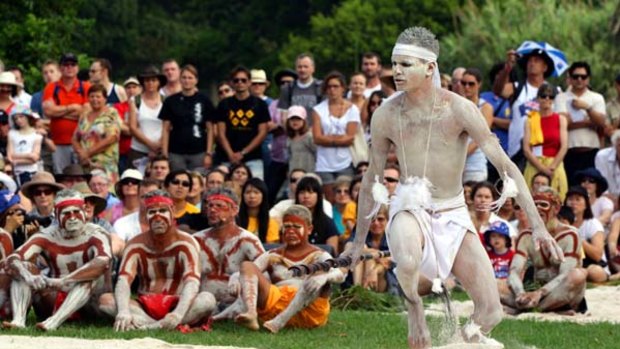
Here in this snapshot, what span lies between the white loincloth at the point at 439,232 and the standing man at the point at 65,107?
8144 mm

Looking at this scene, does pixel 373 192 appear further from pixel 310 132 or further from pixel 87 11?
pixel 87 11

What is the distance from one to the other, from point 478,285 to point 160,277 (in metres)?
3.97

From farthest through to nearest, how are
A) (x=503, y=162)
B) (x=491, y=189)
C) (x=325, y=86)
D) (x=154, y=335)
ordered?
(x=325, y=86) → (x=491, y=189) → (x=154, y=335) → (x=503, y=162)

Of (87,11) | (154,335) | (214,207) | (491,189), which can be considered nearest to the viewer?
(154,335)

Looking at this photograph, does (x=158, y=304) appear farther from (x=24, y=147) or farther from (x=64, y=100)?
(x=64, y=100)

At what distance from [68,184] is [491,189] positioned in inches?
167

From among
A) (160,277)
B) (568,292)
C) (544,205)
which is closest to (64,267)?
(160,277)

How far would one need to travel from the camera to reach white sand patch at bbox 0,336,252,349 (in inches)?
475

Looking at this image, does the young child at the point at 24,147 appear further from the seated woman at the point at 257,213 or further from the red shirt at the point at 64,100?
the seated woman at the point at 257,213

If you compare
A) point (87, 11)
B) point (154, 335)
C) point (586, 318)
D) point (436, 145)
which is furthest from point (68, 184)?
point (87, 11)

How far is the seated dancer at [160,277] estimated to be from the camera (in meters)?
13.7

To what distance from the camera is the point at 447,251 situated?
1094 cm

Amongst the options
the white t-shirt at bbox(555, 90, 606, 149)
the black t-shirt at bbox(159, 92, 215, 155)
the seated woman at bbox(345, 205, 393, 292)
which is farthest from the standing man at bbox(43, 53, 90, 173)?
the white t-shirt at bbox(555, 90, 606, 149)

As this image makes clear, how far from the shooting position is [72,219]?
13930 mm
